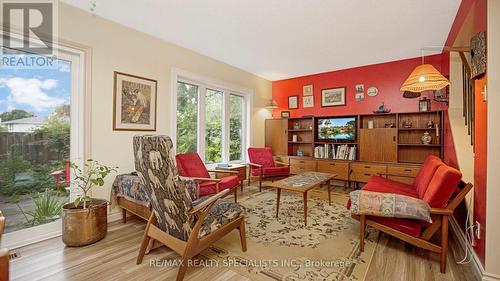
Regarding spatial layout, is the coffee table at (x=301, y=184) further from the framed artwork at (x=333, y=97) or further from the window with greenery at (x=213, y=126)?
the framed artwork at (x=333, y=97)

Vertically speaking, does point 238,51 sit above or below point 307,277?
above

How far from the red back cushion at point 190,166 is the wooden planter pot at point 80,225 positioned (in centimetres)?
123

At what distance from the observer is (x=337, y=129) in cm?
481

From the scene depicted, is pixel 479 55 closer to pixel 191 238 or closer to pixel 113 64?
pixel 191 238

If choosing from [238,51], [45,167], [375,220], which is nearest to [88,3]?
[45,167]

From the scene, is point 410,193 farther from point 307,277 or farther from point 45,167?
point 45,167

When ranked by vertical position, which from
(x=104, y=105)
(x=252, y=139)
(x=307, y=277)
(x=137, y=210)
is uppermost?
(x=104, y=105)

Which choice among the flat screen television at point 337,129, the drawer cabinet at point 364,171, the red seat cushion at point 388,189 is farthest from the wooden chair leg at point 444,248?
the flat screen television at point 337,129

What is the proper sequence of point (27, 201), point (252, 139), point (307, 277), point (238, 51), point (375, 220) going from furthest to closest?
point (252, 139)
point (238, 51)
point (27, 201)
point (375, 220)
point (307, 277)

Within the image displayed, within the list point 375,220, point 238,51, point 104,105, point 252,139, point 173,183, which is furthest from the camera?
point 252,139

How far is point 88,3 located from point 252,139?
12.4 feet

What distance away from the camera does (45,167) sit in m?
2.44

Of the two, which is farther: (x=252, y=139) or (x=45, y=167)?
(x=252, y=139)

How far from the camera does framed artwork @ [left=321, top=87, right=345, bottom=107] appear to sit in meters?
4.92
